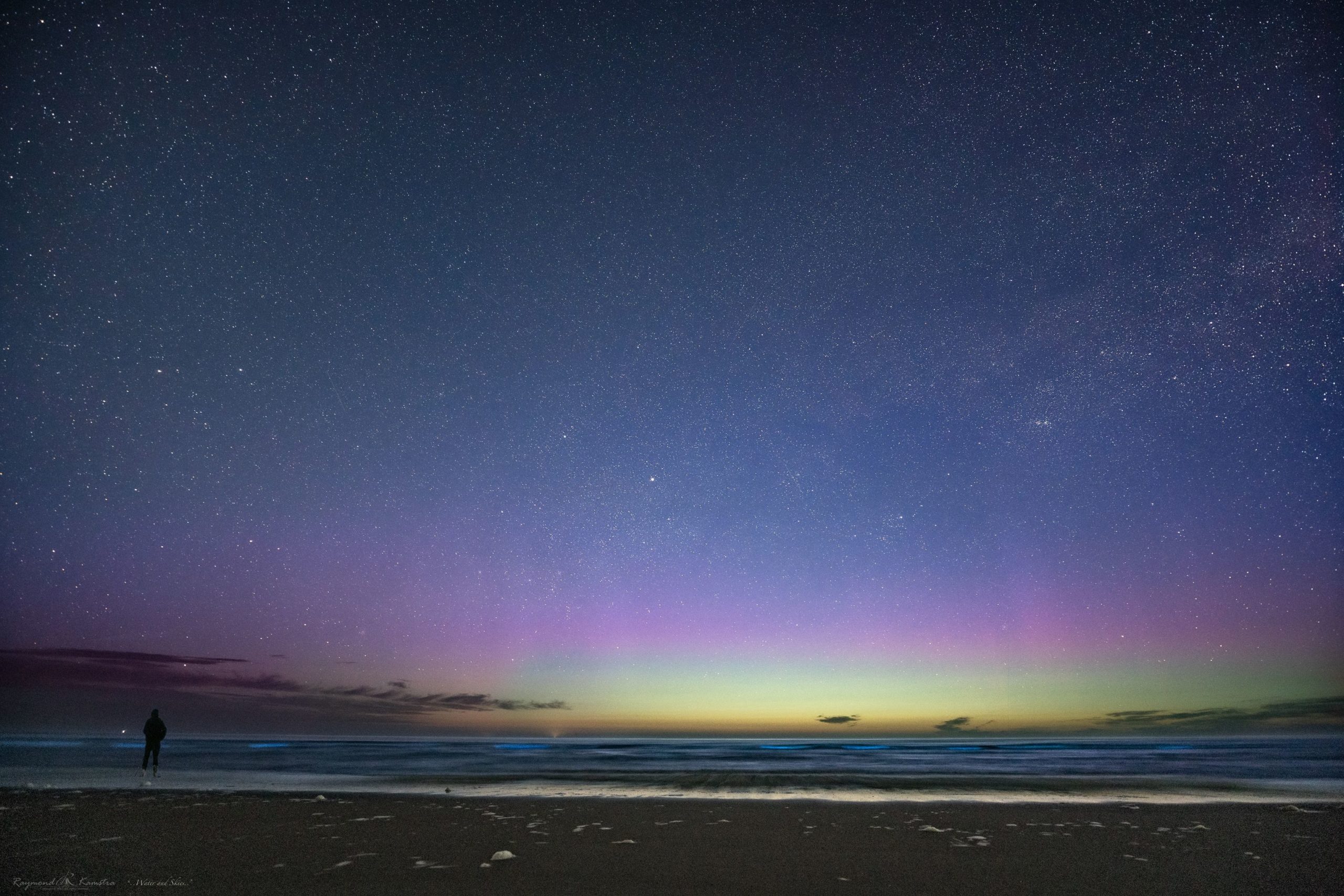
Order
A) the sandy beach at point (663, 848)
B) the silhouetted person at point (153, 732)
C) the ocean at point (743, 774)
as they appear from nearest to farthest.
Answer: the sandy beach at point (663, 848)
the ocean at point (743, 774)
the silhouetted person at point (153, 732)

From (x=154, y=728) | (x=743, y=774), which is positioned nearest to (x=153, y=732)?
(x=154, y=728)

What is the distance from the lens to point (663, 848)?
998 centimetres

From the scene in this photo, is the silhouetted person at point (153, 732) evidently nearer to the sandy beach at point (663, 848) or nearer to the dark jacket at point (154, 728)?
the dark jacket at point (154, 728)

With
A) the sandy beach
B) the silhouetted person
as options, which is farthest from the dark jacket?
the sandy beach

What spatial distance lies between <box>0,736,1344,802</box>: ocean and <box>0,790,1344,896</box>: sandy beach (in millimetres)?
4072

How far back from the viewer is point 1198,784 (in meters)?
21.8

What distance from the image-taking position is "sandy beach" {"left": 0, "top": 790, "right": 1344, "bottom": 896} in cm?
800

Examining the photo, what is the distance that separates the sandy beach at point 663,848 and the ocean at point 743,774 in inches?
160

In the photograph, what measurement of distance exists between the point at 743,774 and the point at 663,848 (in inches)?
673

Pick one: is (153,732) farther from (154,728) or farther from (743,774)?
(743,774)

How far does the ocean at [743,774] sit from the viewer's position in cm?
1855

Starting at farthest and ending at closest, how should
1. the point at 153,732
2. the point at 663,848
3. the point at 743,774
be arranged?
the point at 743,774, the point at 153,732, the point at 663,848

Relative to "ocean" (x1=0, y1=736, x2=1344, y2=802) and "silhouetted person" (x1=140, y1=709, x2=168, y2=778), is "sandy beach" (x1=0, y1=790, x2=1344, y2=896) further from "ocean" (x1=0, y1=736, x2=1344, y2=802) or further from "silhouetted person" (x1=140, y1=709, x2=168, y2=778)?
"silhouetted person" (x1=140, y1=709, x2=168, y2=778)

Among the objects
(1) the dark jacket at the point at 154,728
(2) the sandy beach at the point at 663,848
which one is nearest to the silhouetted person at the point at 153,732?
(1) the dark jacket at the point at 154,728
